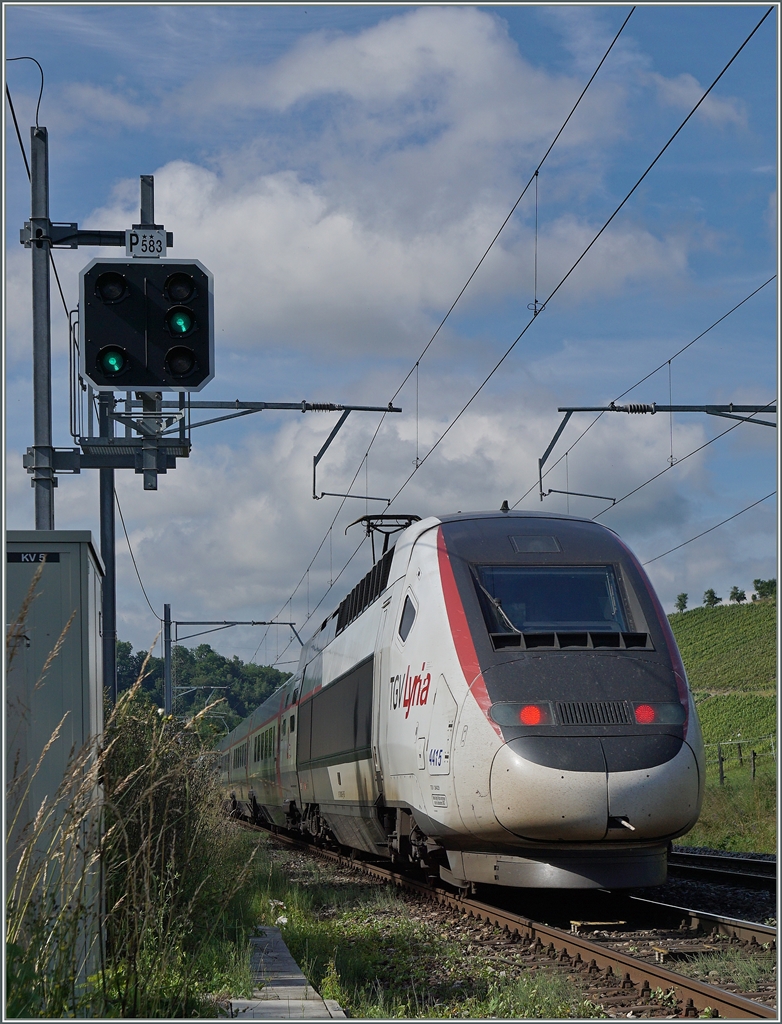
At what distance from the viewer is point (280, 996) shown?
6.18 metres

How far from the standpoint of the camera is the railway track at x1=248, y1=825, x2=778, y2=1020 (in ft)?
20.3

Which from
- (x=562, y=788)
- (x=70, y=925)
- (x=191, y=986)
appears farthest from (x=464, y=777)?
(x=70, y=925)

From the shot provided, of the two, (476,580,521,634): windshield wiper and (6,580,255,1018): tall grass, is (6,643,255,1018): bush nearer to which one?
(6,580,255,1018): tall grass

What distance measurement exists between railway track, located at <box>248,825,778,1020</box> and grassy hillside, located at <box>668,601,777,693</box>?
142ft

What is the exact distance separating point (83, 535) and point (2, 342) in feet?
3.91

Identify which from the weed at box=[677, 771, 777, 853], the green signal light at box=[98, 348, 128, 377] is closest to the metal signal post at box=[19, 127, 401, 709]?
the green signal light at box=[98, 348, 128, 377]

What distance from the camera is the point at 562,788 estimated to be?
8211 mm

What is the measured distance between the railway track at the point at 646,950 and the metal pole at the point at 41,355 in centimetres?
515

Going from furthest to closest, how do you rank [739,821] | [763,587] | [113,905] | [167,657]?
[763,587]
[167,657]
[739,821]
[113,905]

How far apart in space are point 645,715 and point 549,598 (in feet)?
4.80

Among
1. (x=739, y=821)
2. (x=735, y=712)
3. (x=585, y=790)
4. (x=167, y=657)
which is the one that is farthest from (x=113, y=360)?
(x=735, y=712)

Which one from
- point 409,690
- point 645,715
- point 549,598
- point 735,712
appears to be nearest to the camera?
point 645,715

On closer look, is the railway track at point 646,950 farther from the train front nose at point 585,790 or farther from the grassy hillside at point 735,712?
the grassy hillside at point 735,712

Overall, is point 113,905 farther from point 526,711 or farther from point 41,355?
point 41,355
